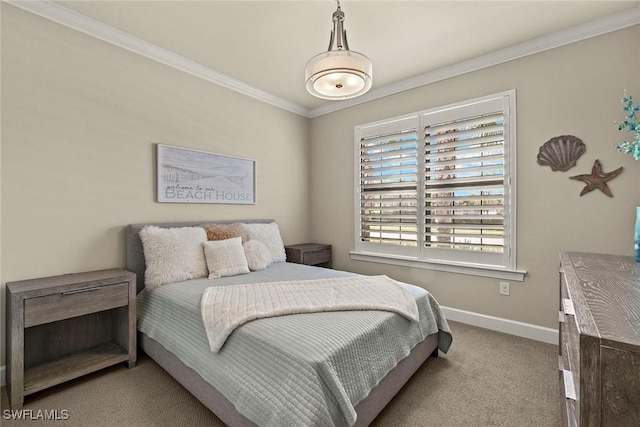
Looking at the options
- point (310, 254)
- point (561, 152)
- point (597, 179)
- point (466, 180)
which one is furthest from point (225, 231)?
point (597, 179)

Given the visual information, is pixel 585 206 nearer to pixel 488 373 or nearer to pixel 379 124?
pixel 488 373

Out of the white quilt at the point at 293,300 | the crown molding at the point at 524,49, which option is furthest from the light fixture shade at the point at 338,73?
the crown molding at the point at 524,49

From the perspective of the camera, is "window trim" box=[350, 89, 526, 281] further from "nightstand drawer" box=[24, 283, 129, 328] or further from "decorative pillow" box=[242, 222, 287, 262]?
"nightstand drawer" box=[24, 283, 129, 328]

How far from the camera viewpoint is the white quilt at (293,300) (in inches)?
63.0

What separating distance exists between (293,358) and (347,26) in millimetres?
2388

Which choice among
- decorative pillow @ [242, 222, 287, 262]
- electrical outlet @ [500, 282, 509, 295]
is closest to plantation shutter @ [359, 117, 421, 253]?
electrical outlet @ [500, 282, 509, 295]

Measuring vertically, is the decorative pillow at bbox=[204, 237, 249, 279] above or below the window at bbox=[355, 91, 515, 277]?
below

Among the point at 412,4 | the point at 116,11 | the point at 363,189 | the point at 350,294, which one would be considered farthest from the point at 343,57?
A: the point at 363,189

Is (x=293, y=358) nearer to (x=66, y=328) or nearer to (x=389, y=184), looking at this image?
(x=66, y=328)

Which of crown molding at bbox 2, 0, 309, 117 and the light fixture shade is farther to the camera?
crown molding at bbox 2, 0, 309, 117

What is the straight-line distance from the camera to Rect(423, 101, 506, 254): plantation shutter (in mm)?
2729

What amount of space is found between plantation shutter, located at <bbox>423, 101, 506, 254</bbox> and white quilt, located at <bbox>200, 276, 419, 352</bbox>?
44.7 inches

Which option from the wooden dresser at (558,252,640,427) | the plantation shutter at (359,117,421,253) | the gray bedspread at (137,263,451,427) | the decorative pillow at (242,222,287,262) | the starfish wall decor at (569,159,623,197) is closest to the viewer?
the wooden dresser at (558,252,640,427)

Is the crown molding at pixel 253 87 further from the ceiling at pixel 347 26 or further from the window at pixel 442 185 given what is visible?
the window at pixel 442 185
